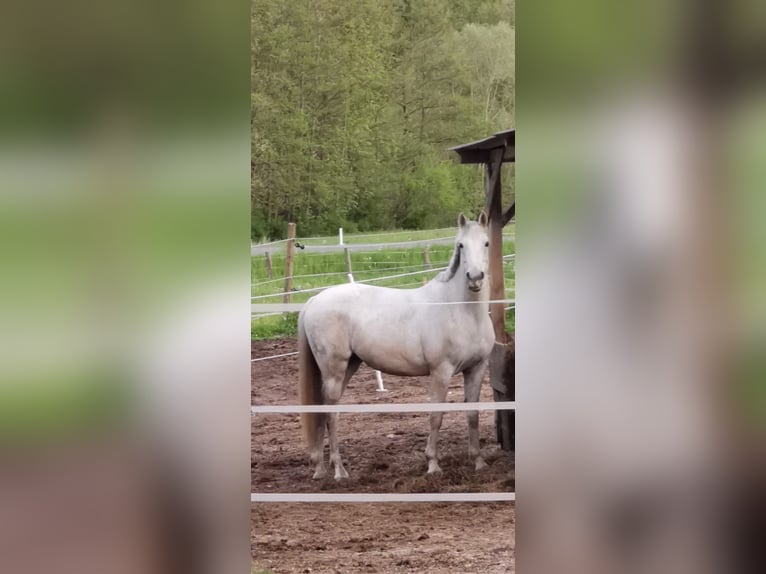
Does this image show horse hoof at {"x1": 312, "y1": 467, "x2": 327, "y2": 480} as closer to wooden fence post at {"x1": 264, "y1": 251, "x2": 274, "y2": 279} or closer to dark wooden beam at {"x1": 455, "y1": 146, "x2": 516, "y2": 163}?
wooden fence post at {"x1": 264, "y1": 251, "x2": 274, "y2": 279}

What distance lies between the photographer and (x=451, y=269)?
2.64m

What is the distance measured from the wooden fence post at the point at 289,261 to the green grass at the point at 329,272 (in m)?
0.01

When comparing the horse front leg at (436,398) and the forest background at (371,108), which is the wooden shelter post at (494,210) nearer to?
the forest background at (371,108)

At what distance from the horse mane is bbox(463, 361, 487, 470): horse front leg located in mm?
286

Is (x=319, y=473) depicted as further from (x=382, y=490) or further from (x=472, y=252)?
(x=472, y=252)

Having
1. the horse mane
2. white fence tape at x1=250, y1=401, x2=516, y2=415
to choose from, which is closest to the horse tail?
white fence tape at x1=250, y1=401, x2=516, y2=415

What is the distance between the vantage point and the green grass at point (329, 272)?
8.62ft

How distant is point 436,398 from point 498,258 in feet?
1.51

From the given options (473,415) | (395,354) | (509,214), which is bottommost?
(473,415)

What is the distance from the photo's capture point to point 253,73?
2580mm

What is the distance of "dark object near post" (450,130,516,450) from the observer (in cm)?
262

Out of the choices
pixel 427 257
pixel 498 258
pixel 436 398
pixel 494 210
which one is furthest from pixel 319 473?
pixel 494 210

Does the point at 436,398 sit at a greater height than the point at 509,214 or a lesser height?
lesser

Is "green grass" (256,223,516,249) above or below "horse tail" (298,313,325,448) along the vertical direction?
above
